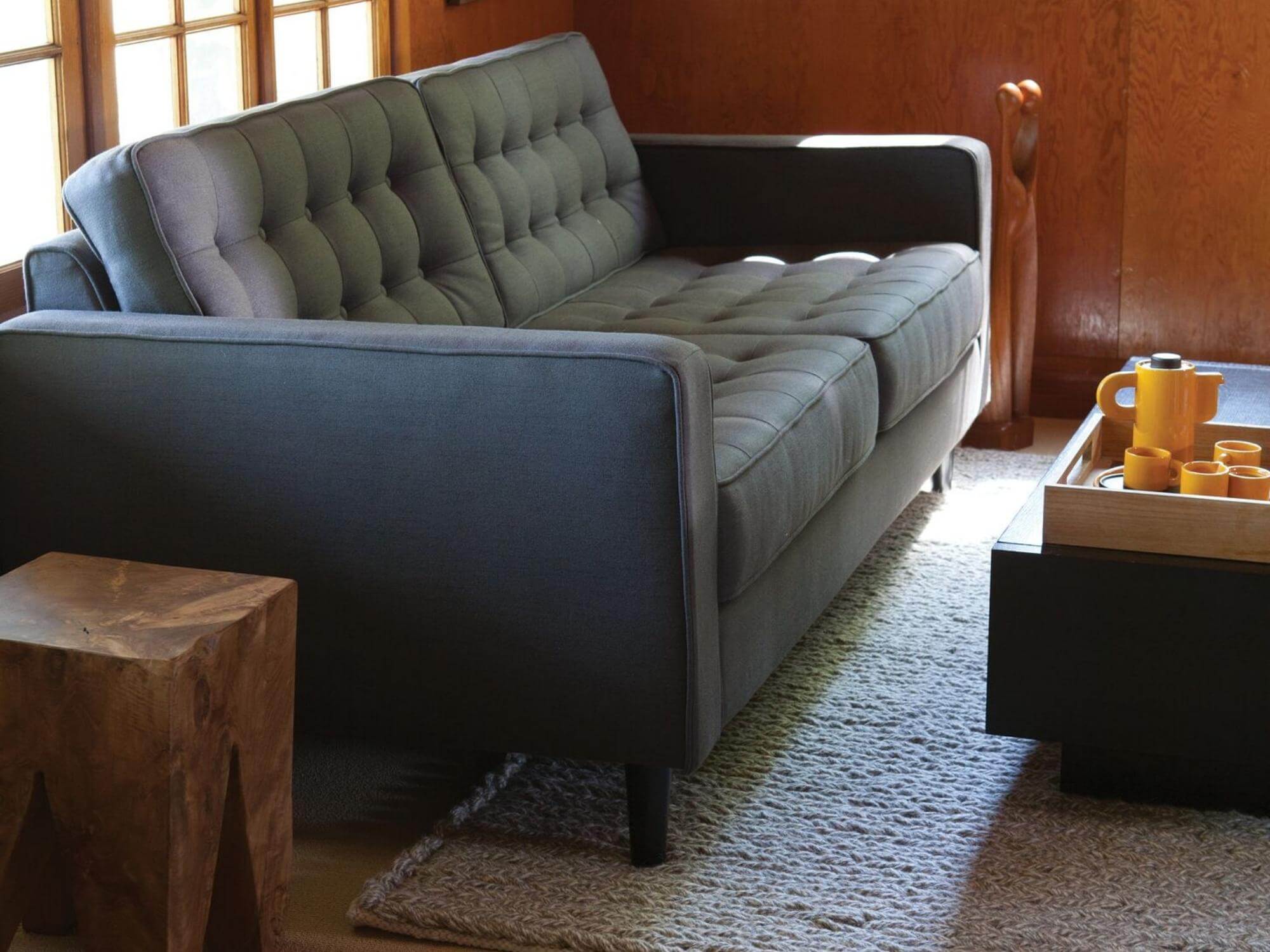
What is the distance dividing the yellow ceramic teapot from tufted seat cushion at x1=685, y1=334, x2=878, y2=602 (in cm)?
40

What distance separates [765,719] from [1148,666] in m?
0.60

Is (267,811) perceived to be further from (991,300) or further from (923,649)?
(991,300)

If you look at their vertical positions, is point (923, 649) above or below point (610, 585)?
below

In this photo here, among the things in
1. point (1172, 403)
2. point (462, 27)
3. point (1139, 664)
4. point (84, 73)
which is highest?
point (462, 27)

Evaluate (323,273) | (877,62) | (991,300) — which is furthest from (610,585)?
(877,62)

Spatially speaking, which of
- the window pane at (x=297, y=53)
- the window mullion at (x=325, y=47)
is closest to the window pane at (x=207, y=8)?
the window pane at (x=297, y=53)

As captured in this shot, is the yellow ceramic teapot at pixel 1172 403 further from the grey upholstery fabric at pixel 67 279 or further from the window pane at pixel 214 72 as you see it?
the window pane at pixel 214 72

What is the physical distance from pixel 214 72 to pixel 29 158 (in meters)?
0.55

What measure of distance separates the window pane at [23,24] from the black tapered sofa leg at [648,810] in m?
1.36

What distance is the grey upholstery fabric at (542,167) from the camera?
2908 millimetres

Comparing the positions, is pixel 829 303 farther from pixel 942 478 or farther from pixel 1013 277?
pixel 1013 277

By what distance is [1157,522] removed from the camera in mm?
2002

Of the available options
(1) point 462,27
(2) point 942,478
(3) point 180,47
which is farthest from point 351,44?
(2) point 942,478

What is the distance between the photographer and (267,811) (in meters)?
1.83
